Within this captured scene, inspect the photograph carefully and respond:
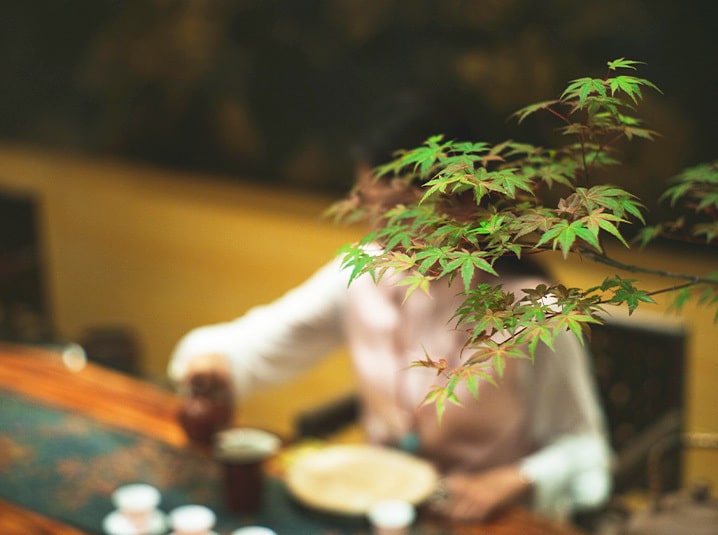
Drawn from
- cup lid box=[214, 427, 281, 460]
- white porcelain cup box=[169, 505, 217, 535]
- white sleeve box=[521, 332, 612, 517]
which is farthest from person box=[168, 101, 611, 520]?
white porcelain cup box=[169, 505, 217, 535]

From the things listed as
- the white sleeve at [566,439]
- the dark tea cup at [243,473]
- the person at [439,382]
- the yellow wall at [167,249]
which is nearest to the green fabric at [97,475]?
the dark tea cup at [243,473]

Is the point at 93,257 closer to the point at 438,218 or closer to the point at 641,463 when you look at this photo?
the point at 641,463

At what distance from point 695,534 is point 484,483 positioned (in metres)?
0.48

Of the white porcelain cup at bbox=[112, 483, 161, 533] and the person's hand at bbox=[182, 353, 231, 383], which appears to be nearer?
the white porcelain cup at bbox=[112, 483, 161, 533]

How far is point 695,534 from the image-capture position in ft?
4.32

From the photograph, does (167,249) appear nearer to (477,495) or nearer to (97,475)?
(97,475)

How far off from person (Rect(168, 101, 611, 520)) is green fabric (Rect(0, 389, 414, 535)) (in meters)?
0.24

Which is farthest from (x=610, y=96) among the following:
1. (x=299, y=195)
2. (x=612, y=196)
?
(x=299, y=195)

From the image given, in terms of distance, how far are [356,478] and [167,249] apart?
9.35ft

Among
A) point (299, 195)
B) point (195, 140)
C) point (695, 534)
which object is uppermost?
point (195, 140)

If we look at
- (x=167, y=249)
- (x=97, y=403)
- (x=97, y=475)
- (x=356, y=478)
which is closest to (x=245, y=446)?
(x=356, y=478)

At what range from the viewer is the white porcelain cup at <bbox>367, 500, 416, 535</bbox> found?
4.88ft

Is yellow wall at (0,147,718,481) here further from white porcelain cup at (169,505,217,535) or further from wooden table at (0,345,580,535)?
white porcelain cup at (169,505,217,535)

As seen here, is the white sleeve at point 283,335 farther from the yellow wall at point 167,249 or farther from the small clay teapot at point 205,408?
the yellow wall at point 167,249
